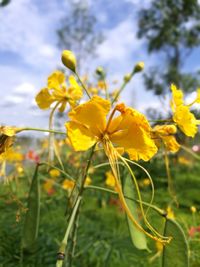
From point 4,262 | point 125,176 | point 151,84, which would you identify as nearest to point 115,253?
point 4,262

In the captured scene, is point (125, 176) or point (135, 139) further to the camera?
point (125, 176)

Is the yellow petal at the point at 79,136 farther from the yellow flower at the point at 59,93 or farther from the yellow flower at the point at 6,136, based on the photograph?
the yellow flower at the point at 59,93

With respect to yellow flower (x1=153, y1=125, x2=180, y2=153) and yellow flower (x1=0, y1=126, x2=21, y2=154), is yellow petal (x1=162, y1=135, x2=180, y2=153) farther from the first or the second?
yellow flower (x1=0, y1=126, x2=21, y2=154)

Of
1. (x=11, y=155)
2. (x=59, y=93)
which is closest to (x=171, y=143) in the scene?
(x=59, y=93)

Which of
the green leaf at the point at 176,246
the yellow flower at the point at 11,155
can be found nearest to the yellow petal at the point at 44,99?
the yellow flower at the point at 11,155

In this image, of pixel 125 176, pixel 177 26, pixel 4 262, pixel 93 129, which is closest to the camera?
pixel 93 129

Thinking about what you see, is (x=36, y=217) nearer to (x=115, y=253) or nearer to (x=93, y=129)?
(x=93, y=129)
